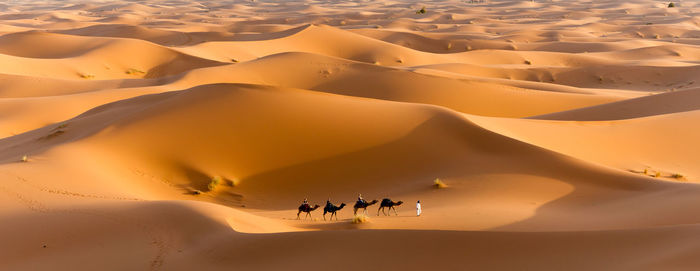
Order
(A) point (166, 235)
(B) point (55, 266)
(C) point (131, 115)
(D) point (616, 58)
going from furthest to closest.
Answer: (D) point (616, 58) → (C) point (131, 115) → (A) point (166, 235) → (B) point (55, 266)

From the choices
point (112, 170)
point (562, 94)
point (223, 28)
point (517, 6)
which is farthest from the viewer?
point (517, 6)

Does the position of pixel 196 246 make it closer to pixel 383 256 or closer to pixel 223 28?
pixel 383 256

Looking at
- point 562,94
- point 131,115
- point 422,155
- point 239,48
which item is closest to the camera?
point 422,155

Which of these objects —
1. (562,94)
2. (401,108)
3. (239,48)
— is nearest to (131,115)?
(401,108)

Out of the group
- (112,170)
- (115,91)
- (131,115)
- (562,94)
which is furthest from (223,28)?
(112,170)

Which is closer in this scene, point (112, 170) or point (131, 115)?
point (112, 170)

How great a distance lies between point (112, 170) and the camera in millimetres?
10992

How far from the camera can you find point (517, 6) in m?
91.3

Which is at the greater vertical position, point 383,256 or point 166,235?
point 383,256

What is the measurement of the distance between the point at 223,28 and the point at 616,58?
39.2m

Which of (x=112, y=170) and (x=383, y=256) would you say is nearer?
(x=383, y=256)

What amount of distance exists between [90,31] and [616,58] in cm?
4448

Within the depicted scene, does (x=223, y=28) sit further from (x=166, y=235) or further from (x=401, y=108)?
(x=166, y=235)

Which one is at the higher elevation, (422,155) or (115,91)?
(422,155)
